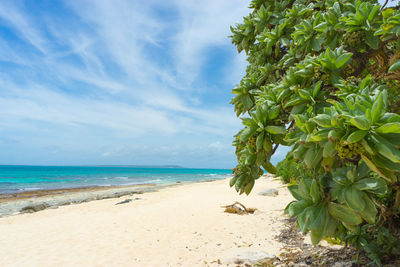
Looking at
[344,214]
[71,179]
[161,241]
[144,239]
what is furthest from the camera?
[71,179]

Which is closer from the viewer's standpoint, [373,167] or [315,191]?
[373,167]

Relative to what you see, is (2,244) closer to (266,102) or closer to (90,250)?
(90,250)

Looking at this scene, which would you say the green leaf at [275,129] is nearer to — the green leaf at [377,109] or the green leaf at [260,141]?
the green leaf at [260,141]

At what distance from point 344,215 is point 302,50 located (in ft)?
6.11

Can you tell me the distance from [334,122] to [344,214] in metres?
0.67

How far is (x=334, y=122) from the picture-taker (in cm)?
141

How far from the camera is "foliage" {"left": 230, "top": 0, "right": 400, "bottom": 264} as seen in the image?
4.56 ft

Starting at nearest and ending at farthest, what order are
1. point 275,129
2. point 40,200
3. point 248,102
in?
point 275,129 → point 248,102 → point 40,200

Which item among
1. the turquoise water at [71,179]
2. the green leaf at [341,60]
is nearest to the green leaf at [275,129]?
the green leaf at [341,60]

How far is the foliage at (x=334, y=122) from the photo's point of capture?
1390 mm

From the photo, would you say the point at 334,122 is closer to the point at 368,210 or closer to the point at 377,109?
the point at 377,109

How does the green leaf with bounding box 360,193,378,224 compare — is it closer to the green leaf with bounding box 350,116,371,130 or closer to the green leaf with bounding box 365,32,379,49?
the green leaf with bounding box 350,116,371,130

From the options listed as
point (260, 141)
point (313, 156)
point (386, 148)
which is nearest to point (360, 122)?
point (386, 148)

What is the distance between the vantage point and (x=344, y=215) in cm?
160
